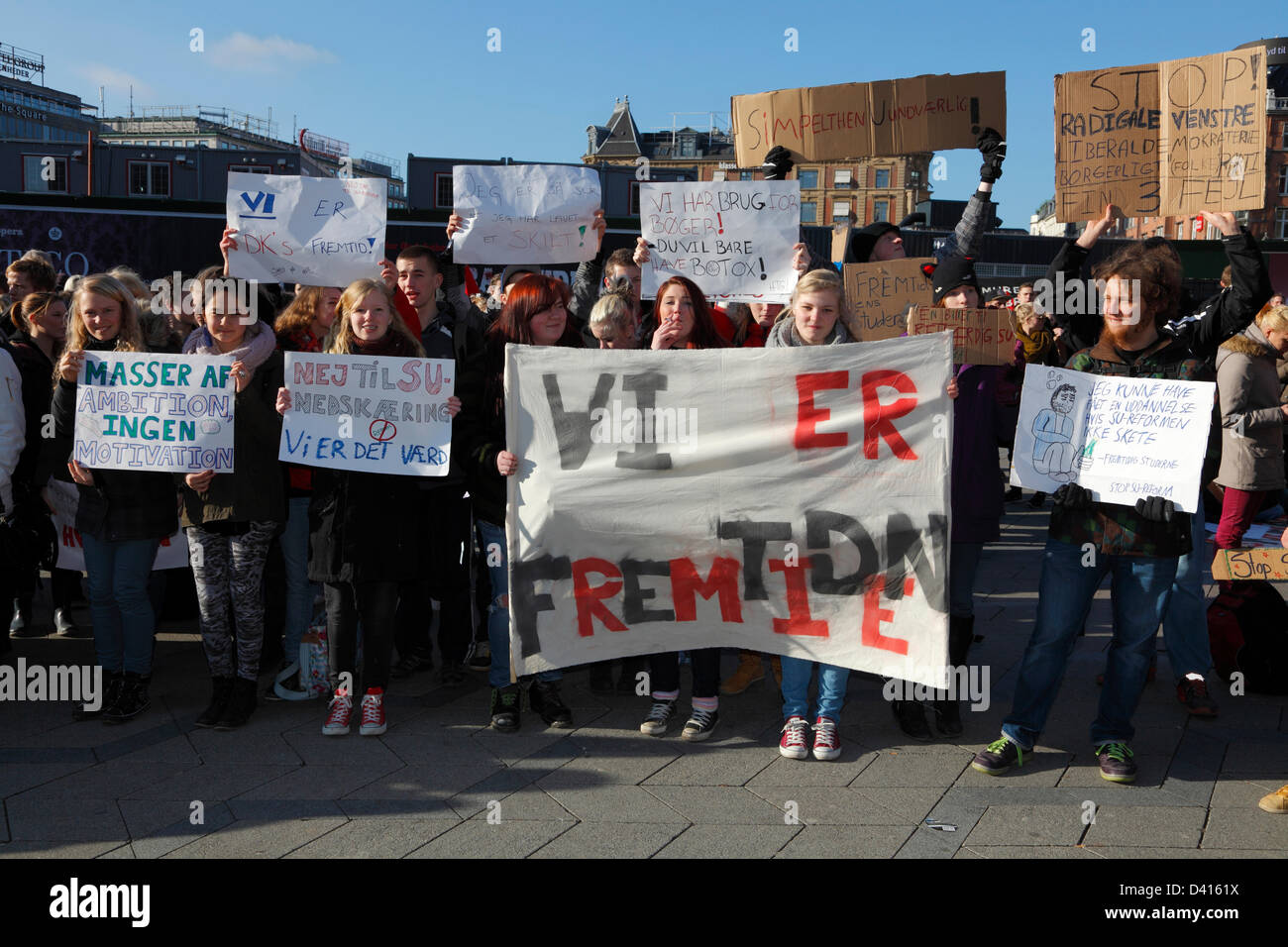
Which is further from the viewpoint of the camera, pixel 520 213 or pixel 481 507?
pixel 520 213

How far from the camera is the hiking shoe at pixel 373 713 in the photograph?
14.6 feet

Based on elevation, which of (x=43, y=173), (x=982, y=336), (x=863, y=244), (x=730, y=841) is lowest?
(x=730, y=841)

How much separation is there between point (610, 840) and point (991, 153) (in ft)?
12.4

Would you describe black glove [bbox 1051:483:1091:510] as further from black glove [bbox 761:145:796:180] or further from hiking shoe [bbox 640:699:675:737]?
black glove [bbox 761:145:796:180]

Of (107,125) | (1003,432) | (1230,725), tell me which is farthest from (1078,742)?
(107,125)

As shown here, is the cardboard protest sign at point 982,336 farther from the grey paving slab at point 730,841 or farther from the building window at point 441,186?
the building window at point 441,186

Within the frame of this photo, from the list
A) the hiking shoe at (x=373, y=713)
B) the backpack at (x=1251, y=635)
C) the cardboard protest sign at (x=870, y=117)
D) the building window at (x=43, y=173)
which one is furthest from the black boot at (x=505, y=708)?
the building window at (x=43, y=173)

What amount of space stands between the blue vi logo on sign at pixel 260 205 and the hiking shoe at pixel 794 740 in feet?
11.9

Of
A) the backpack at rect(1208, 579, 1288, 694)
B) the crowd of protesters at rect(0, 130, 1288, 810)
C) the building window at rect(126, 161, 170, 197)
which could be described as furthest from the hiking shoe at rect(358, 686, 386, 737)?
the building window at rect(126, 161, 170, 197)

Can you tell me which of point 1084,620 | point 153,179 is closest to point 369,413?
point 1084,620

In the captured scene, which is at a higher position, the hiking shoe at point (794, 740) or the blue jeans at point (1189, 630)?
the blue jeans at point (1189, 630)

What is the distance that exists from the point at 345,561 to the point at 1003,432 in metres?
2.92

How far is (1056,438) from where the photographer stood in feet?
13.2

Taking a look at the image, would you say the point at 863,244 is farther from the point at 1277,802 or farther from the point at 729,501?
the point at 1277,802
